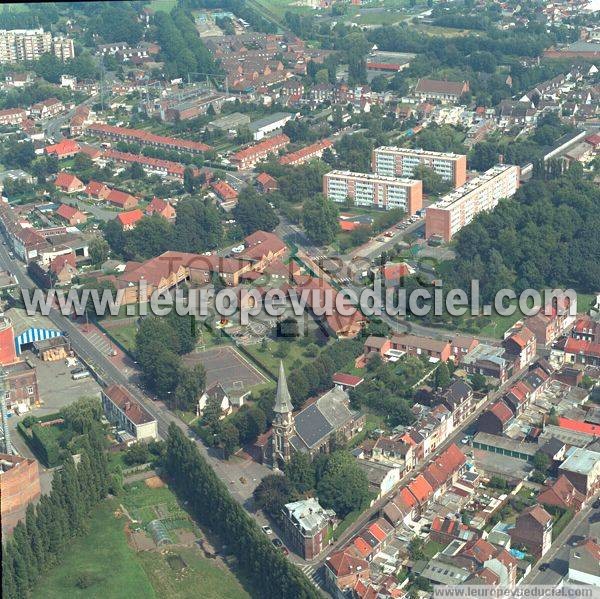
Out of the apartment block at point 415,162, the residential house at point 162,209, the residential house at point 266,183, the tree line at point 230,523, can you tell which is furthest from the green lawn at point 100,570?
the apartment block at point 415,162

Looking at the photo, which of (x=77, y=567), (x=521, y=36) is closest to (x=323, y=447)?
(x=77, y=567)

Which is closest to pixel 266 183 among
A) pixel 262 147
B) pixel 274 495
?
pixel 262 147

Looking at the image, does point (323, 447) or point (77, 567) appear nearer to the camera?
point (77, 567)

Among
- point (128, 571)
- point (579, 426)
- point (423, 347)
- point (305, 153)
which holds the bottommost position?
point (128, 571)

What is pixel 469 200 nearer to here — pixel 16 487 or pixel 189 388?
pixel 189 388

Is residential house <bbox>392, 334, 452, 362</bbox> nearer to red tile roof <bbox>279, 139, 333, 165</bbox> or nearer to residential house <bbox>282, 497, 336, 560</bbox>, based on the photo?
residential house <bbox>282, 497, 336, 560</bbox>

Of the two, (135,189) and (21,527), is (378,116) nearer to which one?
(135,189)

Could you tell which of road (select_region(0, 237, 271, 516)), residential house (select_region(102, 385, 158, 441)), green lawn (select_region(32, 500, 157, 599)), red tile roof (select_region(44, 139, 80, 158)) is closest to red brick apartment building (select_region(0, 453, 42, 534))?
green lawn (select_region(32, 500, 157, 599))
